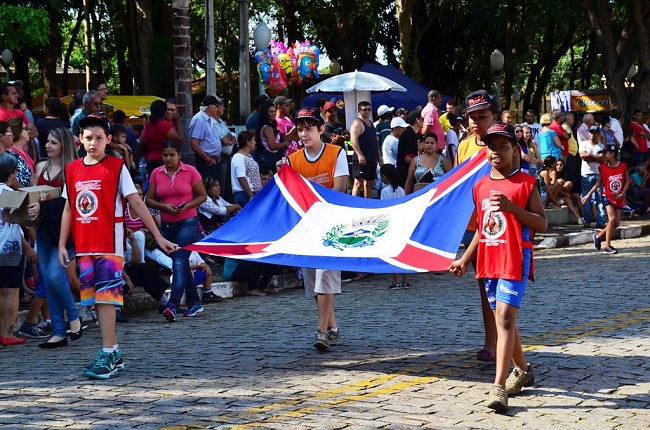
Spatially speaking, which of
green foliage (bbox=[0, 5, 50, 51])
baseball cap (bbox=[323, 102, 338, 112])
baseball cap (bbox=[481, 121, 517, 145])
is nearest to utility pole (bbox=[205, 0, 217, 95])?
baseball cap (bbox=[323, 102, 338, 112])

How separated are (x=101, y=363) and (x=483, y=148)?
3491mm

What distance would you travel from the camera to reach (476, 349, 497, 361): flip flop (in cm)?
858

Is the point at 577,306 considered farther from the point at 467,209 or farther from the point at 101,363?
the point at 101,363

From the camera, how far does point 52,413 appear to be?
7133 millimetres

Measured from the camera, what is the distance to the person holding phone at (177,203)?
12.0 metres

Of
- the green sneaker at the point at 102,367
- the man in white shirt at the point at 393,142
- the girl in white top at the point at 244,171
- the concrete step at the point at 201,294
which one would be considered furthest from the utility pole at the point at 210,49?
the green sneaker at the point at 102,367

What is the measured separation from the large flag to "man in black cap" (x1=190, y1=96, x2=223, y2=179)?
19.7 ft

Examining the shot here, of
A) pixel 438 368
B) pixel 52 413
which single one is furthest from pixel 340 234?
pixel 52 413

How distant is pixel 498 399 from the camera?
23.1 ft

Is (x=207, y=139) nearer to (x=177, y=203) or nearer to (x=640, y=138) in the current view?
(x=177, y=203)

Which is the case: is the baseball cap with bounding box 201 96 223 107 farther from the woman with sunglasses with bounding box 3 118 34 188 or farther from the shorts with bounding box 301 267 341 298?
the shorts with bounding box 301 267 341 298

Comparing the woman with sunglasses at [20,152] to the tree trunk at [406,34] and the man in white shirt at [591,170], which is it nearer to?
the man in white shirt at [591,170]

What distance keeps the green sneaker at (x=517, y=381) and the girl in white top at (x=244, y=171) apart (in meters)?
7.98

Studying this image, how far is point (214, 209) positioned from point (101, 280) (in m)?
6.16
